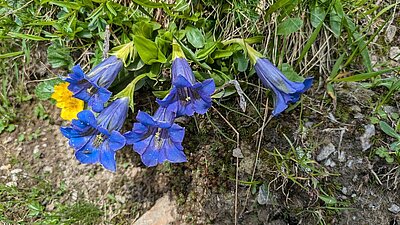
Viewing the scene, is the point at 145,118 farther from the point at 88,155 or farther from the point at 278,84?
the point at 278,84

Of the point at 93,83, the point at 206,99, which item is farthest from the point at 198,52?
the point at 93,83

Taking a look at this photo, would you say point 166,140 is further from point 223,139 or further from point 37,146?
point 37,146

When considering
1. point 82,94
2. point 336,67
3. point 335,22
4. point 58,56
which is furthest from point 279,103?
point 58,56

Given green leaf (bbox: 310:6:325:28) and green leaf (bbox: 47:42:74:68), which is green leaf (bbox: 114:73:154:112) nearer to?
green leaf (bbox: 47:42:74:68)

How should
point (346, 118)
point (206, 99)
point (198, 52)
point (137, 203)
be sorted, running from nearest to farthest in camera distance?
point (206, 99) → point (198, 52) → point (346, 118) → point (137, 203)

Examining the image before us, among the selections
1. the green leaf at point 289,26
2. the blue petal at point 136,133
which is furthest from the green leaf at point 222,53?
the blue petal at point 136,133
